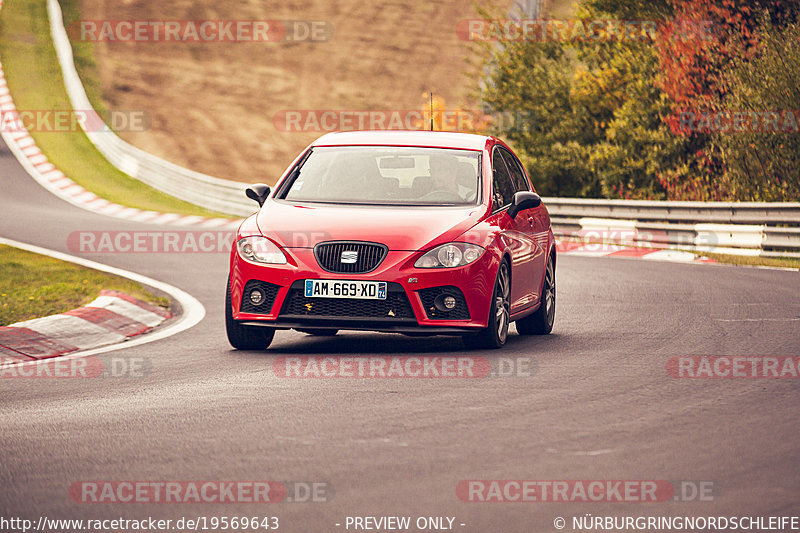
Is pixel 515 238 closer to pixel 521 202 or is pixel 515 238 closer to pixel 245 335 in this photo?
pixel 521 202

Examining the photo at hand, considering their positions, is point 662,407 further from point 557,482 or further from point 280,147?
point 280,147

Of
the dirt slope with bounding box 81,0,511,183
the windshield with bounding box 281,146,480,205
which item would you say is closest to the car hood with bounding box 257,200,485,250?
the windshield with bounding box 281,146,480,205

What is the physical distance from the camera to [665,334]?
1120 centimetres

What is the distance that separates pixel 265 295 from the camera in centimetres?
977

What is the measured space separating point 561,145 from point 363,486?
81.6 ft

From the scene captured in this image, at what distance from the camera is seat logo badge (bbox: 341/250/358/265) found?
31.4 ft

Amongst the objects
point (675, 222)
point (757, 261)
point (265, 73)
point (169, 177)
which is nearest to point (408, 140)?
point (757, 261)

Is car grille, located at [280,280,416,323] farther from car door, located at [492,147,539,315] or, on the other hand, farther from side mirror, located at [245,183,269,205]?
side mirror, located at [245,183,269,205]

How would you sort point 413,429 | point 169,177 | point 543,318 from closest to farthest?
point 413,429
point 543,318
point 169,177

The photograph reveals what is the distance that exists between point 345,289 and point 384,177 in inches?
61.6

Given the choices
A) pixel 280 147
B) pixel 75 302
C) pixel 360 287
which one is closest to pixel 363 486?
pixel 360 287

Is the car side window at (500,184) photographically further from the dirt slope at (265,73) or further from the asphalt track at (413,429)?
the dirt slope at (265,73)

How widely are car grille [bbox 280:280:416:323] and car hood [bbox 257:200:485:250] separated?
336 mm

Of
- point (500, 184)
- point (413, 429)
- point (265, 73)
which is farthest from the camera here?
point (265, 73)
